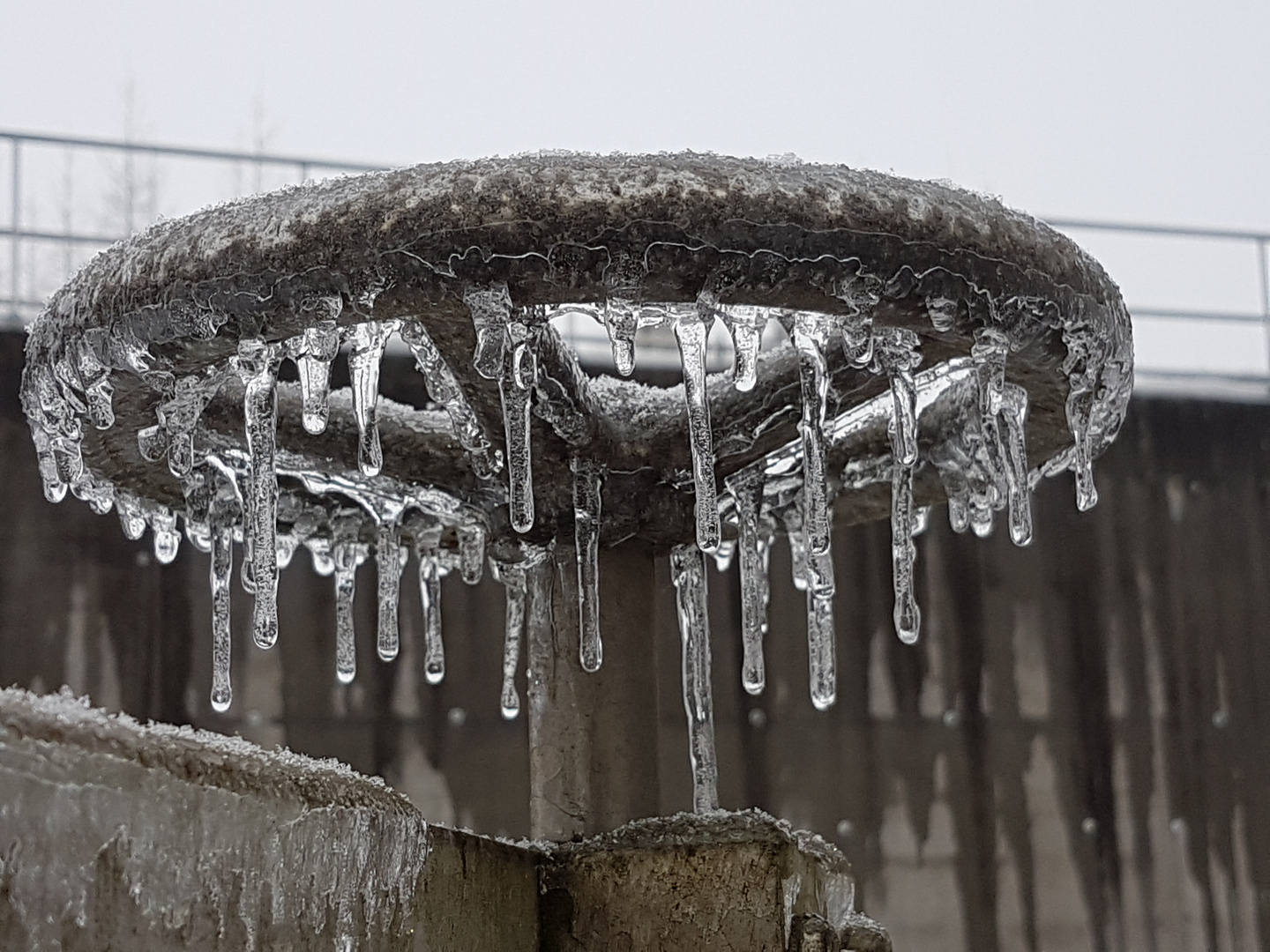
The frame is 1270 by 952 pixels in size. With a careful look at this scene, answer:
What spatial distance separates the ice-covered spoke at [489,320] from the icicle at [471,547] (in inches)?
46.8

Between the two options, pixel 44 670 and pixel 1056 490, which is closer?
pixel 44 670

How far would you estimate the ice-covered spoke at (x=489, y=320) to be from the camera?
2215mm

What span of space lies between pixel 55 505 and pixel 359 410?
4266 mm

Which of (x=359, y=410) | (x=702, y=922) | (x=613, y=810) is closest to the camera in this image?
(x=702, y=922)

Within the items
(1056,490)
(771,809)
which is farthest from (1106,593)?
(771,809)

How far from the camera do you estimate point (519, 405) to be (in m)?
2.40

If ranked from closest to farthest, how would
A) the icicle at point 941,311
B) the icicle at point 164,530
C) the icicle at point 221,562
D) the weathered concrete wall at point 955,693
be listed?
1. the icicle at point 941,311
2. the icicle at point 221,562
3. the icicle at point 164,530
4. the weathered concrete wall at point 955,693

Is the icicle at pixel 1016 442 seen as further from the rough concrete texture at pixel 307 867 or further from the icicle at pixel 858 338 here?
the rough concrete texture at pixel 307 867

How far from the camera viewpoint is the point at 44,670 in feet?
20.4

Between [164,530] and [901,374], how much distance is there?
185 cm

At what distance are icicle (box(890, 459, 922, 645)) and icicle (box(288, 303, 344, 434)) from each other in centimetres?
100

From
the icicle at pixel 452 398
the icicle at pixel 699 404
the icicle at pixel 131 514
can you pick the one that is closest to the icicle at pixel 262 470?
the icicle at pixel 452 398

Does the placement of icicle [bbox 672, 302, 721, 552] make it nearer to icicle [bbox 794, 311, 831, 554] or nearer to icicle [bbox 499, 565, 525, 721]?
icicle [bbox 794, 311, 831, 554]

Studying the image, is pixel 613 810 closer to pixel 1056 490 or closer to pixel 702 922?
pixel 702 922
